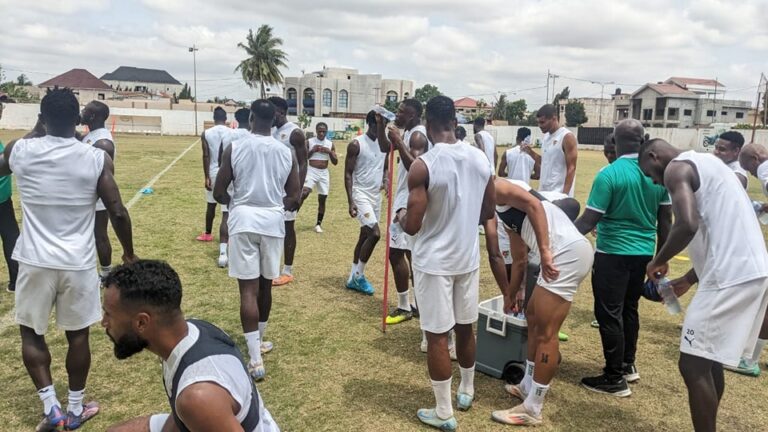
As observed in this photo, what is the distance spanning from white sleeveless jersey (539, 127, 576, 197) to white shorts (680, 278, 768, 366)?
3.75 meters

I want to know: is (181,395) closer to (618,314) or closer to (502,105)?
(618,314)

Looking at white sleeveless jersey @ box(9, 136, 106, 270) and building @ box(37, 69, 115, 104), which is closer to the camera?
white sleeveless jersey @ box(9, 136, 106, 270)

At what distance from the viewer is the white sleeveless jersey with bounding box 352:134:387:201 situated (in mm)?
6969

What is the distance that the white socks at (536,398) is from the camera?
382 centimetres

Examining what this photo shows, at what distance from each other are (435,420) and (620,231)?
210cm

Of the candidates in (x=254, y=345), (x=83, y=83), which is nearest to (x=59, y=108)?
(x=254, y=345)

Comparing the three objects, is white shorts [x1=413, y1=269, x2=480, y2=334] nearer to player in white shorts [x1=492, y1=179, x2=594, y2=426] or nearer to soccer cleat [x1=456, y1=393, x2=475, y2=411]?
player in white shorts [x1=492, y1=179, x2=594, y2=426]

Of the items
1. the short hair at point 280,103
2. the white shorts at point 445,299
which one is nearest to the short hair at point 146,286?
the white shorts at point 445,299

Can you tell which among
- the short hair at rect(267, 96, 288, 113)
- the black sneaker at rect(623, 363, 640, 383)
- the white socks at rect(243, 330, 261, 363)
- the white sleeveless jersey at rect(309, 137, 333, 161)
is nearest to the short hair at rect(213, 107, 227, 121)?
the white sleeveless jersey at rect(309, 137, 333, 161)

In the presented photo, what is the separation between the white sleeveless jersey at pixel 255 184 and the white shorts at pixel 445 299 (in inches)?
59.1

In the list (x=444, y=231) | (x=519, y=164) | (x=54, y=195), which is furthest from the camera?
(x=519, y=164)

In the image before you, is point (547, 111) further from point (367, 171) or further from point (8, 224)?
point (8, 224)

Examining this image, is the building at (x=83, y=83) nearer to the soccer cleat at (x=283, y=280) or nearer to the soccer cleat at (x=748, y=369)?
the soccer cleat at (x=283, y=280)

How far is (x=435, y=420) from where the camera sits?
3.81 m
